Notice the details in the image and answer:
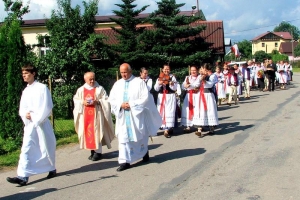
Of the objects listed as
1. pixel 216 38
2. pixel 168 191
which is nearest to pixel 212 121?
pixel 168 191

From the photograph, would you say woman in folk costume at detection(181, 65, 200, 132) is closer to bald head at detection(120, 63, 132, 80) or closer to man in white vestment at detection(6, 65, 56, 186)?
bald head at detection(120, 63, 132, 80)

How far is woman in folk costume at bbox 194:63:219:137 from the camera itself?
1141 cm

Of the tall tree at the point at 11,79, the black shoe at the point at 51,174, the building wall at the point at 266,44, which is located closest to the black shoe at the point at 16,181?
the black shoe at the point at 51,174

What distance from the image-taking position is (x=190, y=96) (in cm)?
1188

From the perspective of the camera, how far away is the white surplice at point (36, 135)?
7395 mm

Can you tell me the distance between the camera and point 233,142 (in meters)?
10.3

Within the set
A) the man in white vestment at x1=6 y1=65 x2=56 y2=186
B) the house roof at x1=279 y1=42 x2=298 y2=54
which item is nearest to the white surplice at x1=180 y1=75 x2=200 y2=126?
the man in white vestment at x1=6 y1=65 x2=56 y2=186

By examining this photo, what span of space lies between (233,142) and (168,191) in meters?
4.06

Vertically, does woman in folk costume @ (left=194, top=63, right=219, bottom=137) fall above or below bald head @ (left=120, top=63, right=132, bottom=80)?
below

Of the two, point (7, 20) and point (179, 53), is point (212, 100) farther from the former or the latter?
point (179, 53)

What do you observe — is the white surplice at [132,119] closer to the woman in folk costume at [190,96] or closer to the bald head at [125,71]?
the bald head at [125,71]

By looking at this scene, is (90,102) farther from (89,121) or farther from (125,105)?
(125,105)

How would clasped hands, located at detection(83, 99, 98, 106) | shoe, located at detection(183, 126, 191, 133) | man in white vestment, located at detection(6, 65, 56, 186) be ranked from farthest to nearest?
shoe, located at detection(183, 126, 191, 133), clasped hands, located at detection(83, 99, 98, 106), man in white vestment, located at detection(6, 65, 56, 186)

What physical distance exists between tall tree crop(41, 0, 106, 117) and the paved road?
5.95 m
